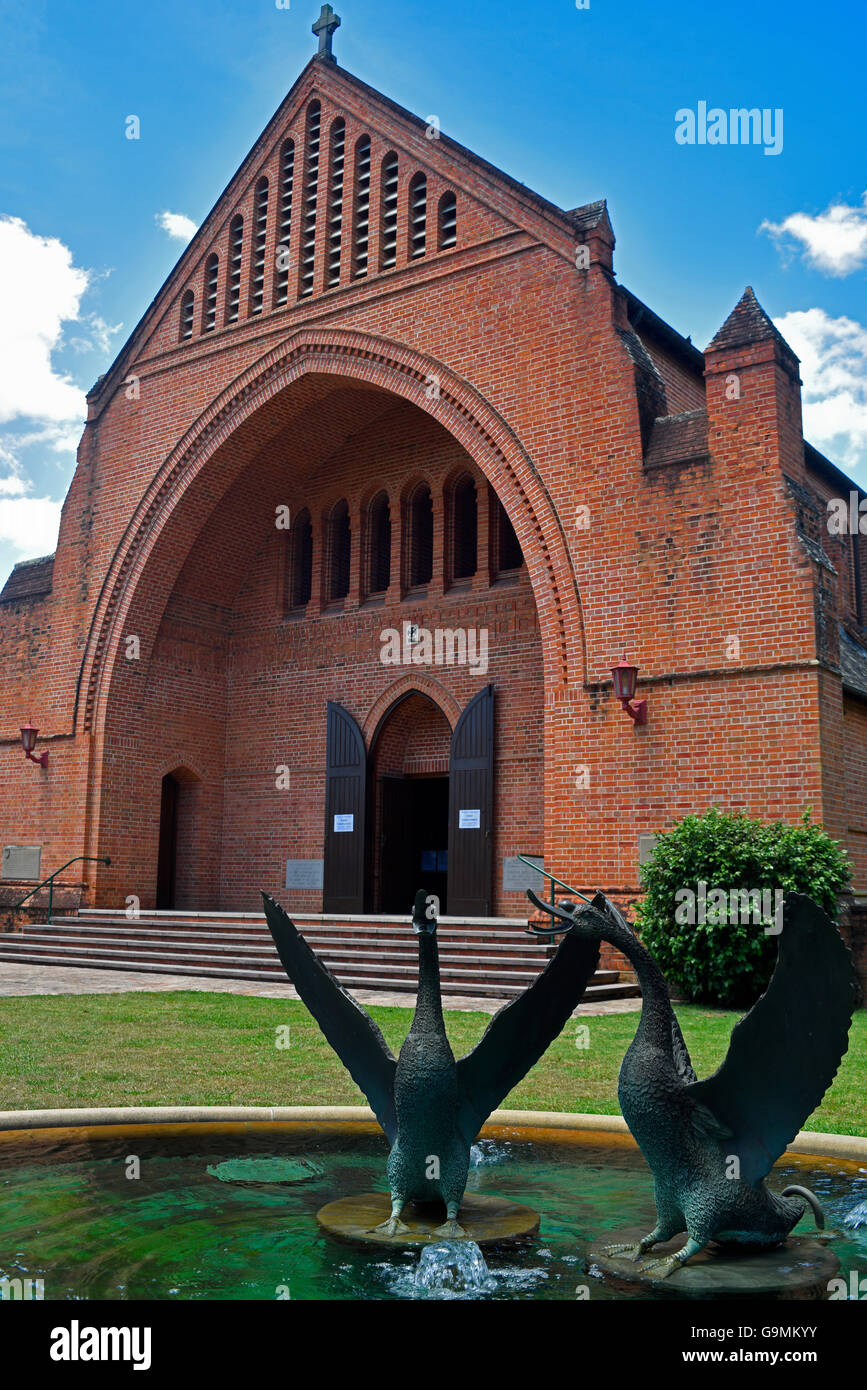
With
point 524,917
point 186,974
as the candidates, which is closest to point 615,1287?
point 186,974

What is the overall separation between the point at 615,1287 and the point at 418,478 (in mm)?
16999

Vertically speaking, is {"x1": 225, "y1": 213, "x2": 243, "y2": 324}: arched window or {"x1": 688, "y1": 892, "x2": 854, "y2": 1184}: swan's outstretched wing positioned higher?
{"x1": 225, "y1": 213, "x2": 243, "y2": 324}: arched window

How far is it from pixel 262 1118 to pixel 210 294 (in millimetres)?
17306

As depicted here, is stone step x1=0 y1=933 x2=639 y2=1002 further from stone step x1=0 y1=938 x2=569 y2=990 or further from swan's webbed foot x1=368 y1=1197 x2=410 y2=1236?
swan's webbed foot x1=368 y1=1197 x2=410 y2=1236

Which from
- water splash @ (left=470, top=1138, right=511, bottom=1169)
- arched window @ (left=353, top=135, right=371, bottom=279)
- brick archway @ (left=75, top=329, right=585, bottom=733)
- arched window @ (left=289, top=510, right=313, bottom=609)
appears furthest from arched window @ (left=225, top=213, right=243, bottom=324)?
water splash @ (left=470, top=1138, right=511, bottom=1169)

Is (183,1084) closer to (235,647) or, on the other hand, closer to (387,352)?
(387,352)

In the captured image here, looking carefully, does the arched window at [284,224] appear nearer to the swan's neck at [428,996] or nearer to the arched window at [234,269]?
the arched window at [234,269]

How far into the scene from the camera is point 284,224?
62.8ft

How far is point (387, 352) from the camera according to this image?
56.1 ft

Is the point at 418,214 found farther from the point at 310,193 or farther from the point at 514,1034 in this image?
the point at 514,1034

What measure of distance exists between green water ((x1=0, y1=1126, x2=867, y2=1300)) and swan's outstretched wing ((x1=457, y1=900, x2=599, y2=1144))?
456mm

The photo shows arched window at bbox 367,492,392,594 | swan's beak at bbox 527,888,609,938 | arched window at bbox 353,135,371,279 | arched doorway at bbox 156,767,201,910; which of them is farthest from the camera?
arched doorway at bbox 156,767,201,910

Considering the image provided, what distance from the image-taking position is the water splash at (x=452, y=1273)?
3254mm

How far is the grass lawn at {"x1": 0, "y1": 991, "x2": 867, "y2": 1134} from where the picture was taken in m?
6.19
